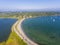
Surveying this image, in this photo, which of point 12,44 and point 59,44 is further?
point 59,44

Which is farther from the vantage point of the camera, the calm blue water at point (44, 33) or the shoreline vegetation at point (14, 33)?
the calm blue water at point (44, 33)

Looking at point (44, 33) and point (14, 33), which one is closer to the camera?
point (14, 33)

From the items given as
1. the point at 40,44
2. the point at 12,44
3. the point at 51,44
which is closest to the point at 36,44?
the point at 40,44

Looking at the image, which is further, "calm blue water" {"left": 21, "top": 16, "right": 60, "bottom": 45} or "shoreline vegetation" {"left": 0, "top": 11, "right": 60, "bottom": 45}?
"calm blue water" {"left": 21, "top": 16, "right": 60, "bottom": 45}

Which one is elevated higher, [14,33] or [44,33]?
[14,33]

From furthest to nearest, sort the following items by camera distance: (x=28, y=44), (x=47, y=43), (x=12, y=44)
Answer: (x=47, y=43)
(x=28, y=44)
(x=12, y=44)

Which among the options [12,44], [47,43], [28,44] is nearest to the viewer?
[12,44]

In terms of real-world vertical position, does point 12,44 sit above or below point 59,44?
above

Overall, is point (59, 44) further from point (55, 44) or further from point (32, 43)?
point (32, 43)

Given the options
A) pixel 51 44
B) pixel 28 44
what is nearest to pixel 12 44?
pixel 28 44

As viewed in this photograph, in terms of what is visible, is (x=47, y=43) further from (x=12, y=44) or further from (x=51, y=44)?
(x=12, y=44)
